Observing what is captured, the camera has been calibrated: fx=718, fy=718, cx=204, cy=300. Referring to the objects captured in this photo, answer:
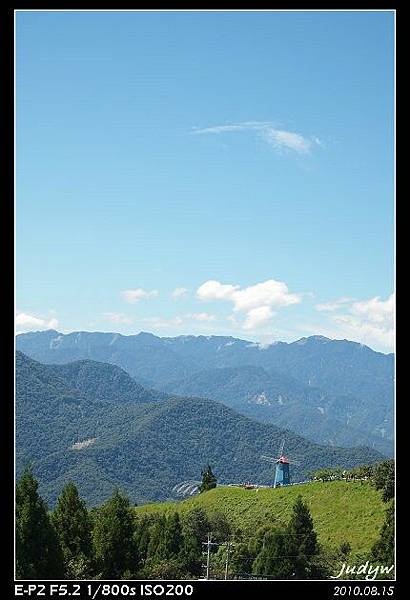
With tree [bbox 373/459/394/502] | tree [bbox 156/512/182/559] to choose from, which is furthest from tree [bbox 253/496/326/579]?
tree [bbox 373/459/394/502]

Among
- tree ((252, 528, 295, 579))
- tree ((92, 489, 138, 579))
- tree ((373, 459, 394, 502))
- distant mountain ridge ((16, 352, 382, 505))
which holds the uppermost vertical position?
tree ((92, 489, 138, 579))

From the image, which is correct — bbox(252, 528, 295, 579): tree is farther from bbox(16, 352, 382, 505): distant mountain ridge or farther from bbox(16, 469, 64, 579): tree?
bbox(16, 352, 382, 505): distant mountain ridge

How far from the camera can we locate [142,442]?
113812 mm

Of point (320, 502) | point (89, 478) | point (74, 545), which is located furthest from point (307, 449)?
point (74, 545)

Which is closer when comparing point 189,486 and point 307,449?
point 189,486

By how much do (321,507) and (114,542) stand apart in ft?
65.1

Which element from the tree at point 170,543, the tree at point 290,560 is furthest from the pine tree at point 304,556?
the tree at point 170,543

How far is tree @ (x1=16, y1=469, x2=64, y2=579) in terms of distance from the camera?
21.4 feet

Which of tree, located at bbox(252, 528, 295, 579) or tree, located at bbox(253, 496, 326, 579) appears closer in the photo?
tree, located at bbox(253, 496, 326, 579)

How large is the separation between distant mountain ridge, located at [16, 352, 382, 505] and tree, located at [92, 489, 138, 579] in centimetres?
8221
